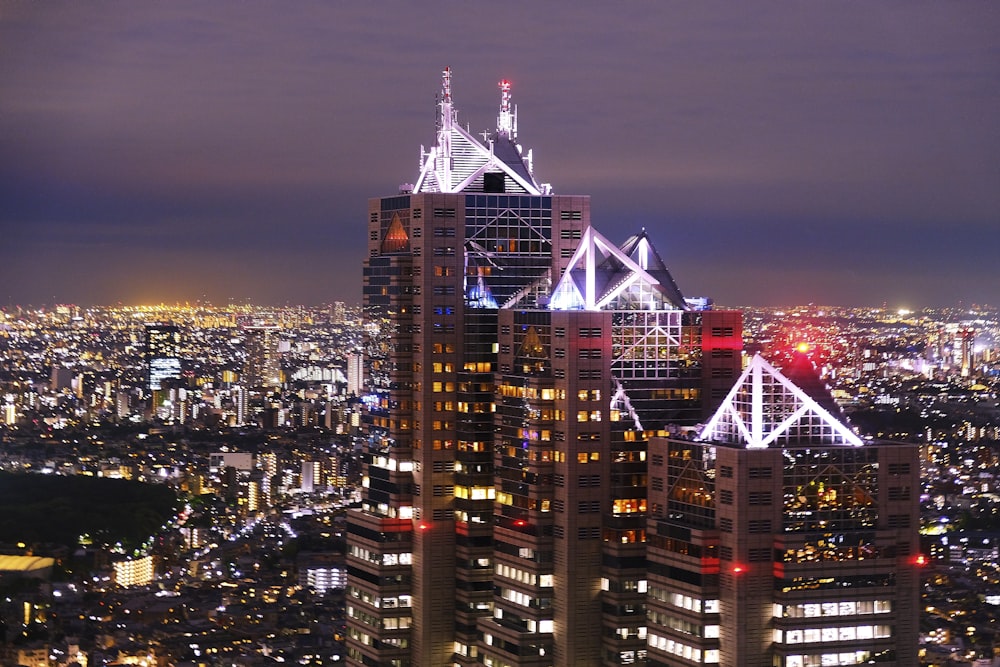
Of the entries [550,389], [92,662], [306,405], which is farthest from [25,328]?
[550,389]

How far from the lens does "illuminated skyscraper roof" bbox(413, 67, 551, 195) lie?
27484 mm

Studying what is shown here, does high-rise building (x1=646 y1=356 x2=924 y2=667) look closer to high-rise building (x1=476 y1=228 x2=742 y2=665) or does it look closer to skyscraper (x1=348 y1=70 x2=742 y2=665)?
high-rise building (x1=476 y1=228 x2=742 y2=665)

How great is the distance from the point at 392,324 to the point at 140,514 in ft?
112

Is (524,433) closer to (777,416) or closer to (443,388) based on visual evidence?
(443,388)

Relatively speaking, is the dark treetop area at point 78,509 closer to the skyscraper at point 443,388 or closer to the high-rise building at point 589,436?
the skyscraper at point 443,388

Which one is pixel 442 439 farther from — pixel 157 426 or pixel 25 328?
pixel 157 426

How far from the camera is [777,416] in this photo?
22.0m

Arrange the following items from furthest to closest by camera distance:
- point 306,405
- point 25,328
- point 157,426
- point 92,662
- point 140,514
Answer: point 157,426 → point 306,405 → point 140,514 → point 25,328 → point 92,662

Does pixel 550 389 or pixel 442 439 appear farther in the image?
pixel 442 439

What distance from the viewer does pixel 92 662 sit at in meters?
36.3

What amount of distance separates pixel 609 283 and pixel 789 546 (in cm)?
579

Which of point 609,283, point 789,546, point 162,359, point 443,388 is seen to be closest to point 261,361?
point 162,359

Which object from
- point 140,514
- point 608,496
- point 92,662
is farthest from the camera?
point 140,514

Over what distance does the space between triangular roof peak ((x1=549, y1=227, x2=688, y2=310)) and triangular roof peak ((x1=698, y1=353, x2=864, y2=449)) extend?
351 cm
